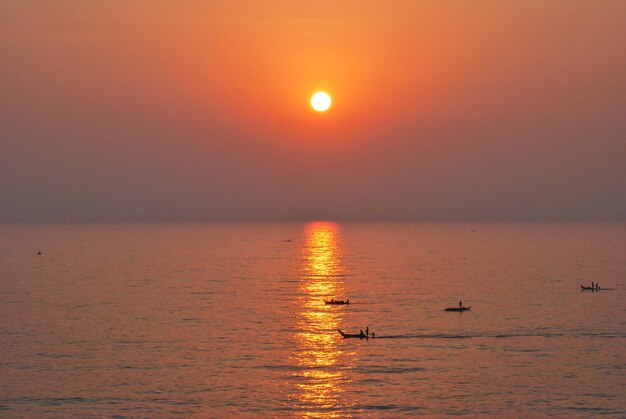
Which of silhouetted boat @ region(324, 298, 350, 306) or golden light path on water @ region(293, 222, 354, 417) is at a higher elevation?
silhouetted boat @ region(324, 298, 350, 306)

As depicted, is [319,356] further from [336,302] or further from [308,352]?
[336,302]

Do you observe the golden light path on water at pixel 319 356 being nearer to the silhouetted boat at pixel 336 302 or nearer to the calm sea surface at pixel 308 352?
the calm sea surface at pixel 308 352

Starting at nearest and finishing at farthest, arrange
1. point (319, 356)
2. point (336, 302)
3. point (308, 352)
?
1. point (319, 356)
2. point (308, 352)
3. point (336, 302)

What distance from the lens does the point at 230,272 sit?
187875 mm

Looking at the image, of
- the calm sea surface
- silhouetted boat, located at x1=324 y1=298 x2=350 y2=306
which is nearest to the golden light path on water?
the calm sea surface

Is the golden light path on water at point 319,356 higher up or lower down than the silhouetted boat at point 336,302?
lower down

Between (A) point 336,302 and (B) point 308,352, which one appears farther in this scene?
(A) point 336,302

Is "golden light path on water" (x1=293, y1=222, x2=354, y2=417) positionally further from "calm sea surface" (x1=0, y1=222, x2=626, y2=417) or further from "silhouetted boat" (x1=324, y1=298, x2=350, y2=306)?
"silhouetted boat" (x1=324, y1=298, x2=350, y2=306)

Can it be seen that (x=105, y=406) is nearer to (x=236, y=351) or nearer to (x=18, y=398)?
(x=18, y=398)

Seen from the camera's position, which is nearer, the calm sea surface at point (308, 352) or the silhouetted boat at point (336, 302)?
the calm sea surface at point (308, 352)

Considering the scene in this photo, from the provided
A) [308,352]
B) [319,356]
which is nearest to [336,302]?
[308,352]

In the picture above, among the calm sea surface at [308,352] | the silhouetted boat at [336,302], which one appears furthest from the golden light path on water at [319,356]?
the silhouetted boat at [336,302]

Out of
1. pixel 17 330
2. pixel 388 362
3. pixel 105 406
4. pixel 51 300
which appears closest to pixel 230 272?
pixel 51 300

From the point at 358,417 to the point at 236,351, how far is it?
2564 cm
